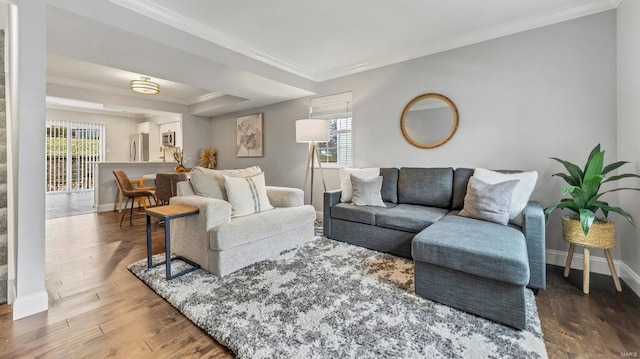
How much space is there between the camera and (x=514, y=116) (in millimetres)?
2873

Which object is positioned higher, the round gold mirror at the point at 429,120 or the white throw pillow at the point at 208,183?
the round gold mirror at the point at 429,120

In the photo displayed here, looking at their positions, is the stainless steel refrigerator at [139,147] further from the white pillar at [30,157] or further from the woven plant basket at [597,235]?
the woven plant basket at [597,235]

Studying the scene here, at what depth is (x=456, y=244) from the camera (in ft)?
5.88

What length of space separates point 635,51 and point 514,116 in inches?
36.3

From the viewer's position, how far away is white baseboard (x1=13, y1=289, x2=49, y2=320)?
168cm

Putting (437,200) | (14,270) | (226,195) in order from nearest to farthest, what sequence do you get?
(14,270)
(226,195)
(437,200)

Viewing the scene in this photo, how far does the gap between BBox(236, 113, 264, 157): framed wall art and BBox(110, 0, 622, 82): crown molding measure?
1709 mm

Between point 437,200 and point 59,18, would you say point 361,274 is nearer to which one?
point 437,200

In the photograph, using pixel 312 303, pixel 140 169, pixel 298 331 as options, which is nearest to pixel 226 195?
pixel 312 303

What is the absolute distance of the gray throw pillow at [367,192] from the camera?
319 centimetres

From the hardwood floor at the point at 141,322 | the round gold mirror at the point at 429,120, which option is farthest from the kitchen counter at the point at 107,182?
the round gold mirror at the point at 429,120

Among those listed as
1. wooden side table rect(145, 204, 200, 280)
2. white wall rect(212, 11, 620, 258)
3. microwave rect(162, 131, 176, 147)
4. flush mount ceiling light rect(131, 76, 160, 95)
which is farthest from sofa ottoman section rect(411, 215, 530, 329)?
microwave rect(162, 131, 176, 147)

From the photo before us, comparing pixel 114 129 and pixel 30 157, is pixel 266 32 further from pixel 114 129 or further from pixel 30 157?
pixel 114 129

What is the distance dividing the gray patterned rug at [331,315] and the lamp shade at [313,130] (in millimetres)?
1937
